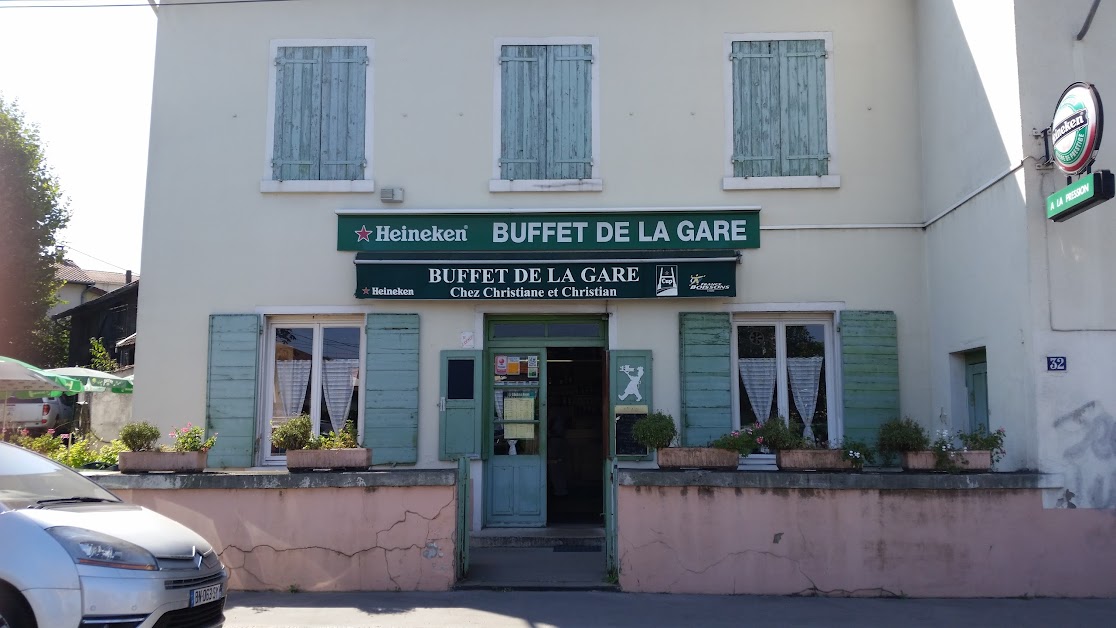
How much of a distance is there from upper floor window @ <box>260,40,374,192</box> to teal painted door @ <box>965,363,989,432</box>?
22.4 feet

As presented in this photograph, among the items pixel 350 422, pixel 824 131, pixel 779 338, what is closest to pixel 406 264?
pixel 350 422

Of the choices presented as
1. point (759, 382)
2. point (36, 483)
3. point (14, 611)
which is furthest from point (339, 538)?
point (759, 382)

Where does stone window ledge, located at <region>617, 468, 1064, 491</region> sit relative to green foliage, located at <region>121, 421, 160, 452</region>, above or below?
below

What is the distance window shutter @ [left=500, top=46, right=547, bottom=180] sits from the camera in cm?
1040

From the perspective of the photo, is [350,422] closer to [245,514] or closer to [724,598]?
[245,514]

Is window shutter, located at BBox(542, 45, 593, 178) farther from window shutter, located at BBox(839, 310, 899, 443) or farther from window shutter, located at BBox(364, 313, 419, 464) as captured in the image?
window shutter, located at BBox(839, 310, 899, 443)

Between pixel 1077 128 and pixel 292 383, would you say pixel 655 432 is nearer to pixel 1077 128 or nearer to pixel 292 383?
pixel 1077 128

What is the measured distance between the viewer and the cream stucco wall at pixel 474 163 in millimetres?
10180

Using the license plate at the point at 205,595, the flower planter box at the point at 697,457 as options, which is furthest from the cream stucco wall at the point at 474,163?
the license plate at the point at 205,595

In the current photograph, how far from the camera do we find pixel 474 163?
10.4 meters

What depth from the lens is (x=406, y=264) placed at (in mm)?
10062

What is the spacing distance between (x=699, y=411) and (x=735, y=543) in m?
2.24

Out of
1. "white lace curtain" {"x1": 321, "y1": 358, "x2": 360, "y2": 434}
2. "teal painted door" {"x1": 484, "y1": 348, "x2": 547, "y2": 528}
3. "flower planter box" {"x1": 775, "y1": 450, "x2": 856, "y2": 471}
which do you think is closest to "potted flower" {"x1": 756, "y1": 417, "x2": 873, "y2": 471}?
"flower planter box" {"x1": 775, "y1": 450, "x2": 856, "y2": 471}

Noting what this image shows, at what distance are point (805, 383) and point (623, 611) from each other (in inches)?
159
